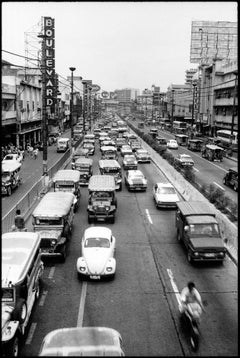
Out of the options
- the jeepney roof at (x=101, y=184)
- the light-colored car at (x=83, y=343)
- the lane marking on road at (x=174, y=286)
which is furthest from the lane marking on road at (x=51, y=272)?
the jeepney roof at (x=101, y=184)

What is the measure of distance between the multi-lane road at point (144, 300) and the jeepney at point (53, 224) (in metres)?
0.81

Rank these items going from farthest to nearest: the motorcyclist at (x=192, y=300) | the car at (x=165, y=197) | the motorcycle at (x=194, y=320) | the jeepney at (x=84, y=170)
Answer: the jeepney at (x=84, y=170) → the car at (x=165, y=197) → the motorcyclist at (x=192, y=300) → the motorcycle at (x=194, y=320)

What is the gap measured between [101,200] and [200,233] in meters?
9.01

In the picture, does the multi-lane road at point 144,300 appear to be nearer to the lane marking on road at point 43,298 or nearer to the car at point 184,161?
the lane marking on road at point 43,298

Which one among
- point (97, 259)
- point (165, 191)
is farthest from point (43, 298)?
point (165, 191)

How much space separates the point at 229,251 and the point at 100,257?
282 inches

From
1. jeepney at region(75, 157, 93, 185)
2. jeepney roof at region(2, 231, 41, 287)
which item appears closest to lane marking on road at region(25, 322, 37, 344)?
jeepney roof at region(2, 231, 41, 287)

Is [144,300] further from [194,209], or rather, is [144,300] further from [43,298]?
[194,209]

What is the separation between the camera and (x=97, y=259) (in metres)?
17.4

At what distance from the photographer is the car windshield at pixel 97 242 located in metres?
18.4

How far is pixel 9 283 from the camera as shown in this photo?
40.9ft

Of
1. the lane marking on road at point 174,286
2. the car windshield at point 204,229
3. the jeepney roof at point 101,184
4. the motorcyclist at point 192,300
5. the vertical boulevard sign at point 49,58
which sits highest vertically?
the vertical boulevard sign at point 49,58

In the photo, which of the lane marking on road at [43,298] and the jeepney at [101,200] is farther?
the jeepney at [101,200]

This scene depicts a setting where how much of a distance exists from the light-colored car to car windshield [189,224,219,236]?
10.2 m
